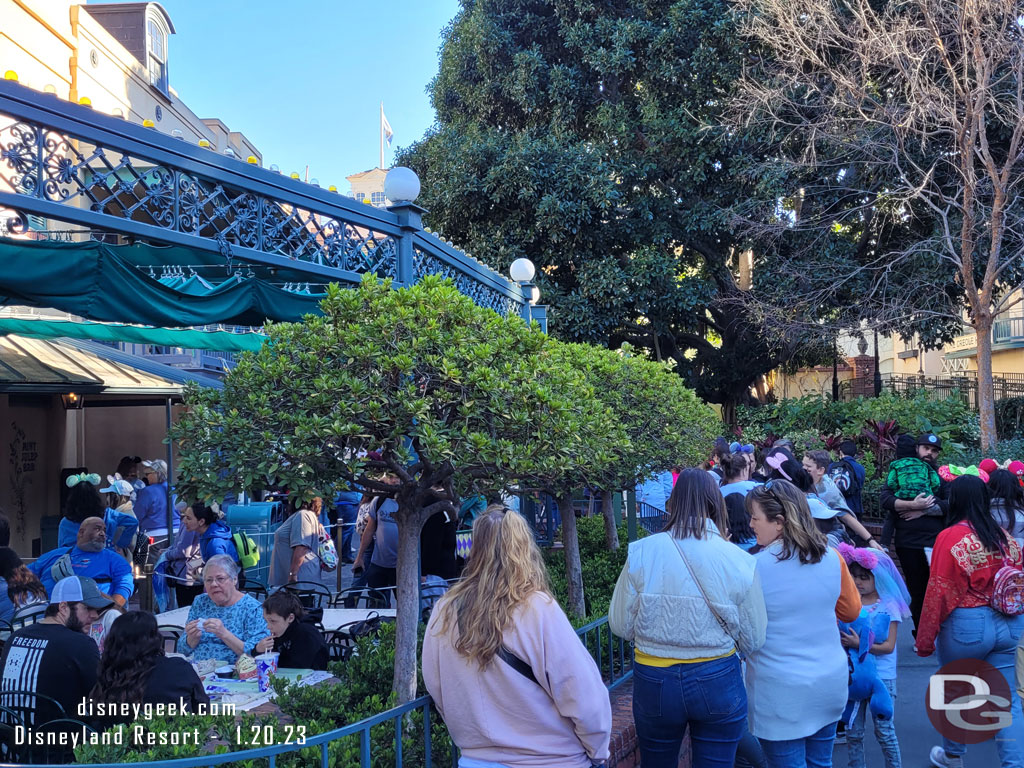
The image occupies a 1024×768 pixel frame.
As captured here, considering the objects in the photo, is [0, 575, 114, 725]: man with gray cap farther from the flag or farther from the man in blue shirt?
the flag

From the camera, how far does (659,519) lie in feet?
35.4

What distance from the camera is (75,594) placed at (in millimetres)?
4934

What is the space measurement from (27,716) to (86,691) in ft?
0.91

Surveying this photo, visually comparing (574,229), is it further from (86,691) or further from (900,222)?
(86,691)

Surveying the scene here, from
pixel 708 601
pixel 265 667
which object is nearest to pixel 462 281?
pixel 265 667

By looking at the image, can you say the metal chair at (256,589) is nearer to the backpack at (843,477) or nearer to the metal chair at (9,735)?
the metal chair at (9,735)

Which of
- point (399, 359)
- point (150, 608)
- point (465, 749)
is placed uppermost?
point (399, 359)

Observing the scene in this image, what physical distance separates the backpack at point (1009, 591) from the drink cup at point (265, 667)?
4.11m

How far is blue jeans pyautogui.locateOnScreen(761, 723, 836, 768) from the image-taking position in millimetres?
3857

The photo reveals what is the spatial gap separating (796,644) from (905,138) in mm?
14743

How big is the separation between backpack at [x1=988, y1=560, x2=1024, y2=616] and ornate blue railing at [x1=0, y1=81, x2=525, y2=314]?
4.33m

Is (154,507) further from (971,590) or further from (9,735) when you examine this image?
(971,590)

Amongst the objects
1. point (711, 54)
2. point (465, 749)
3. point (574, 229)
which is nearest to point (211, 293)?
point (465, 749)

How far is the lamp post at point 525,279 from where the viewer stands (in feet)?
31.6
